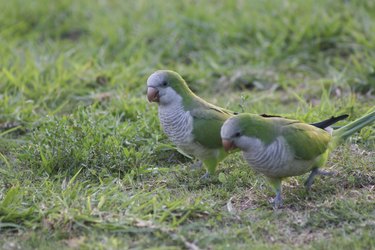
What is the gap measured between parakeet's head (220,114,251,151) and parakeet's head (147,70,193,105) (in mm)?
669

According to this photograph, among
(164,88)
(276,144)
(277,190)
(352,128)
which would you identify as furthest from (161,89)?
(352,128)

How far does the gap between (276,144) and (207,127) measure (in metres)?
0.59

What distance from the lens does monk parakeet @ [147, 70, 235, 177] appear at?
452 centimetres

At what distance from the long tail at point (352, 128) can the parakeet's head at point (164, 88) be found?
1.07 meters

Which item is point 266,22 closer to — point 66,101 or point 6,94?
point 66,101

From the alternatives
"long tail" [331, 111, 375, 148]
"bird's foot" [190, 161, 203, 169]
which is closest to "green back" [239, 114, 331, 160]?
"long tail" [331, 111, 375, 148]

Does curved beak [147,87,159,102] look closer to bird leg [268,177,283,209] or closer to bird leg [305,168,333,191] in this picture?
bird leg [268,177,283,209]

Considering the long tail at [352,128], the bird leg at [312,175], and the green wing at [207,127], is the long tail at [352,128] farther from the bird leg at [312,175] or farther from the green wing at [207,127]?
the green wing at [207,127]

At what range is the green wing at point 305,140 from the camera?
4137mm

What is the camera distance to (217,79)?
268 inches

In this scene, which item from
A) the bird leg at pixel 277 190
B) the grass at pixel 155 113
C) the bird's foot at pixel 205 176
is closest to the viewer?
the grass at pixel 155 113

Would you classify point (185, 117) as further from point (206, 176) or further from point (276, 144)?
point (276, 144)

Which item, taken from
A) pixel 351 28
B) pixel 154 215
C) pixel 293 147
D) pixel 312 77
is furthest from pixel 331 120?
pixel 351 28

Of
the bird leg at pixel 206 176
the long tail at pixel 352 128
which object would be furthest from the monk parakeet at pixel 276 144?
the bird leg at pixel 206 176
